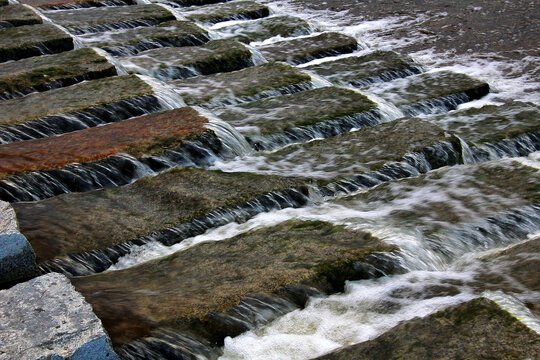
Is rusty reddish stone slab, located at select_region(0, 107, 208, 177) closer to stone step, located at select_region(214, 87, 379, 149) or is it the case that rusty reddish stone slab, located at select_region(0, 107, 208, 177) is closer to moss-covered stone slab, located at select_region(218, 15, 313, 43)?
stone step, located at select_region(214, 87, 379, 149)

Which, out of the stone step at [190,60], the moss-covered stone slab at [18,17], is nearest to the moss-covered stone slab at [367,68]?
the stone step at [190,60]

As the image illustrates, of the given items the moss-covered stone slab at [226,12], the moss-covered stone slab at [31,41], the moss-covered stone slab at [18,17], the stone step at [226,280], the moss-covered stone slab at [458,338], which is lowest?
the moss-covered stone slab at [18,17]

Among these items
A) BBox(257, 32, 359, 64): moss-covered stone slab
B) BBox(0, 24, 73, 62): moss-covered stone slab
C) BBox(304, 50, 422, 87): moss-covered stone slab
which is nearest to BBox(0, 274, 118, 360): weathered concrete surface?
BBox(304, 50, 422, 87): moss-covered stone slab

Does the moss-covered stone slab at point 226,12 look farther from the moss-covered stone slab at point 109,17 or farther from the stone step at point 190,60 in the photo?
the stone step at point 190,60

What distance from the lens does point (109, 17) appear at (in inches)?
323

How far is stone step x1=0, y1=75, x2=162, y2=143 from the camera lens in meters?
4.72

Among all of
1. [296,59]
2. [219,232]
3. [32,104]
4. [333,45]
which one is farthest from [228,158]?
[333,45]

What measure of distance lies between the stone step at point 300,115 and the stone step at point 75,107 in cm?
65

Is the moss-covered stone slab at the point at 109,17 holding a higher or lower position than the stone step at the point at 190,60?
lower

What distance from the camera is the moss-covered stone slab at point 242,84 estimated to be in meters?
5.70

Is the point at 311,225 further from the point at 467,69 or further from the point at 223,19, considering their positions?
the point at 223,19

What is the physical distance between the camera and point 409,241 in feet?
10.7

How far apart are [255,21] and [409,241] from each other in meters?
5.94

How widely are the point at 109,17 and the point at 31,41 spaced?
1.62 meters
